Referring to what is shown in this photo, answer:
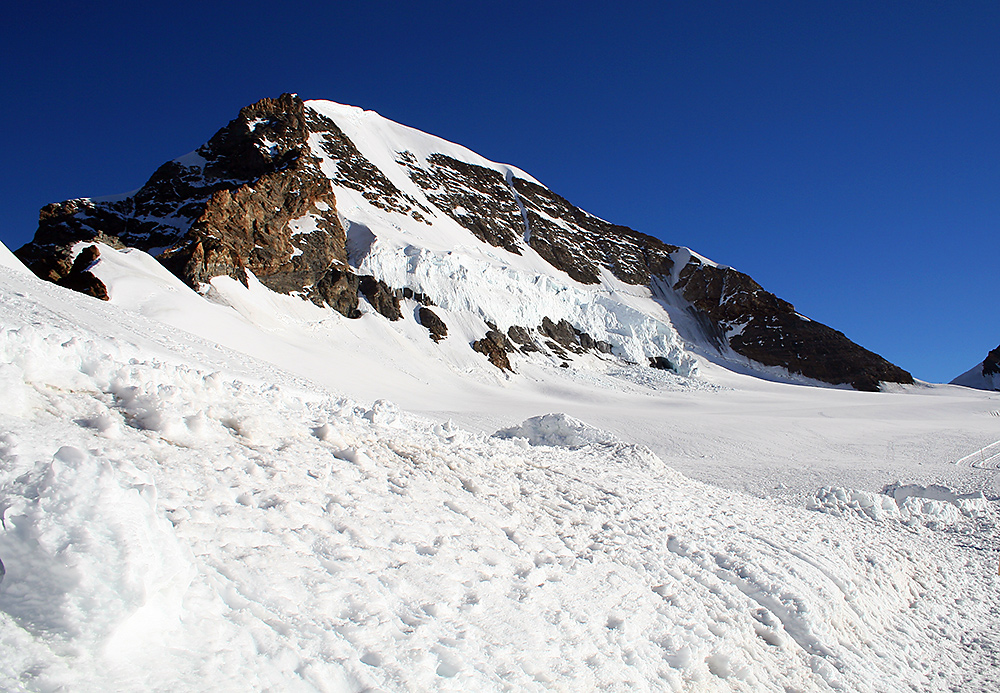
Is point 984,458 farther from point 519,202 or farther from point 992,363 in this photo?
point 992,363

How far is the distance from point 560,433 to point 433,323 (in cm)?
2660

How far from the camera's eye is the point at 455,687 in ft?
9.25

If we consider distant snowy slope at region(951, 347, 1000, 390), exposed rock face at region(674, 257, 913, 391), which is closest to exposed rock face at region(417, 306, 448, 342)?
exposed rock face at region(674, 257, 913, 391)

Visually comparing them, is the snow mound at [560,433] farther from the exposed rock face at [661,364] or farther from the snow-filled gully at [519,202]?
the snow-filled gully at [519,202]

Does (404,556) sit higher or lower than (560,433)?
lower

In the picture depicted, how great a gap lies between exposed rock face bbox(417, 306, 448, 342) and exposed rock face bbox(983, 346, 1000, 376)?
6566cm

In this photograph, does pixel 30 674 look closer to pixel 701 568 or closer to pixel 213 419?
pixel 213 419

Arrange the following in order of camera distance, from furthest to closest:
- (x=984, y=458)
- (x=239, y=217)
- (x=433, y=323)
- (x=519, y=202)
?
1. (x=519, y=202)
2. (x=433, y=323)
3. (x=239, y=217)
4. (x=984, y=458)

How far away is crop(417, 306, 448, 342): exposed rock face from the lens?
36.5m

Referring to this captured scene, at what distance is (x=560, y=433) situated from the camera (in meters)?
11.2

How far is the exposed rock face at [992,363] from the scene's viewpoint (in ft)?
203

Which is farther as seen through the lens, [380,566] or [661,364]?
[661,364]

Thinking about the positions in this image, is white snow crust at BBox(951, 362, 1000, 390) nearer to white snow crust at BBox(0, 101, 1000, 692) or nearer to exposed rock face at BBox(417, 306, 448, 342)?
exposed rock face at BBox(417, 306, 448, 342)

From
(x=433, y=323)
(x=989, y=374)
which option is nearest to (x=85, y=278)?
(x=433, y=323)
